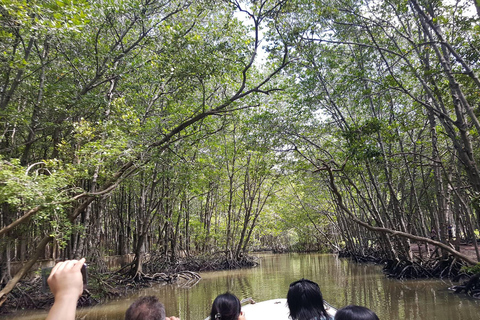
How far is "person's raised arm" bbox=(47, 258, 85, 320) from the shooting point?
38.9 inches

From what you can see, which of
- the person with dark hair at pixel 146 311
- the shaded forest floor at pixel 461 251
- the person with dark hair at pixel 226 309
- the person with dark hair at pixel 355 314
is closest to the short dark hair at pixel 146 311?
Result: the person with dark hair at pixel 146 311

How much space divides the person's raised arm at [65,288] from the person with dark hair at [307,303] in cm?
154

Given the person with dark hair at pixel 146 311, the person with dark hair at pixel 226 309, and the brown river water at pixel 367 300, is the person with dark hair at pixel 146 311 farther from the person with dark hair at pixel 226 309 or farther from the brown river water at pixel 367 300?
the brown river water at pixel 367 300

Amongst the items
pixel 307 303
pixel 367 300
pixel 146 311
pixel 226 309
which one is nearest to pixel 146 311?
pixel 146 311

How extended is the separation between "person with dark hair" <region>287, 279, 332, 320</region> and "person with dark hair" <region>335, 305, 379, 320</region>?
1.54 ft

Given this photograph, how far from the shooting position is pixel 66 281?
3.47 ft

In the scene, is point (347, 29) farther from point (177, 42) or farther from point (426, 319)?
point (426, 319)

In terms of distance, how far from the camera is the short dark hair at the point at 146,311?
178cm

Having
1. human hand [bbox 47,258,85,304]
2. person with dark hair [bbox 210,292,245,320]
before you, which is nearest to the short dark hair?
person with dark hair [bbox 210,292,245,320]

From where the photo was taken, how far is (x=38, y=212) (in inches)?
239

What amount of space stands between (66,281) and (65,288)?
0.07 ft

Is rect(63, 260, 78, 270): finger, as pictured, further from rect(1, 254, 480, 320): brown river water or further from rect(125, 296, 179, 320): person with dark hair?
rect(1, 254, 480, 320): brown river water

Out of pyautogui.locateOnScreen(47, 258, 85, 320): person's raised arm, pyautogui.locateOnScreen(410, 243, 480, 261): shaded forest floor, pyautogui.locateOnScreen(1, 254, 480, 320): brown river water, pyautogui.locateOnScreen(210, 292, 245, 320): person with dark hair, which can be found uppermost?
pyautogui.locateOnScreen(47, 258, 85, 320): person's raised arm

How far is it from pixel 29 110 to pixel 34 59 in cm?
135
